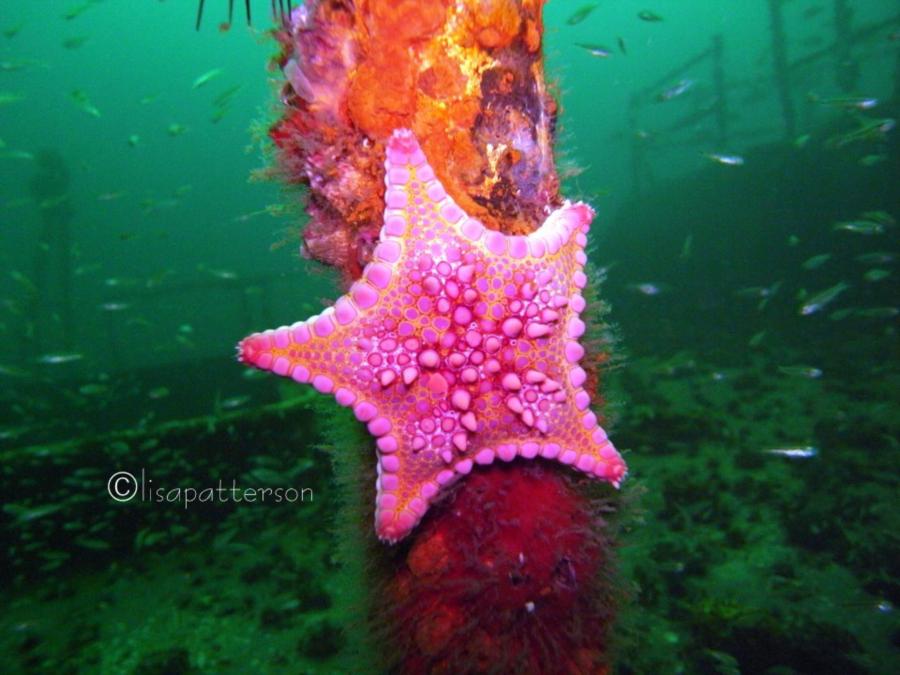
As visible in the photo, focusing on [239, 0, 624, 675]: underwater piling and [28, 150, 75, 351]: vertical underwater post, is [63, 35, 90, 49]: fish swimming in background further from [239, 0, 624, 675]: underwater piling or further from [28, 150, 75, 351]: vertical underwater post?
[239, 0, 624, 675]: underwater piling

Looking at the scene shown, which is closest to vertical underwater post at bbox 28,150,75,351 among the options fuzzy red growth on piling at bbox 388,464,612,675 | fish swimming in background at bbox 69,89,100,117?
fish swimming in background at bbox 69,89,100,117

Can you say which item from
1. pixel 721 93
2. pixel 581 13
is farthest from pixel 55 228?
pixel 721 93

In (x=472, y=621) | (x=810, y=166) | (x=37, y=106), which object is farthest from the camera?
(x=37, y=106)

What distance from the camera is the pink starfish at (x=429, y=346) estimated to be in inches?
84.4

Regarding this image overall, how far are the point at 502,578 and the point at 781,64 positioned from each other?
2804 centimetres

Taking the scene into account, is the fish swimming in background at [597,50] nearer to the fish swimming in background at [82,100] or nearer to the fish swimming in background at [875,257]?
the fish swimming in background at [875,257]

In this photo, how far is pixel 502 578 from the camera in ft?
8.06

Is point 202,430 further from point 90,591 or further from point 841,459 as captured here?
point 841,459

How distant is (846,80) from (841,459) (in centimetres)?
1938

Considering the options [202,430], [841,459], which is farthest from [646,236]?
[202,430]

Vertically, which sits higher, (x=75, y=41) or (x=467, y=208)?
(x=75, y=41)

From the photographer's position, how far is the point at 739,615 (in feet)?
22.8

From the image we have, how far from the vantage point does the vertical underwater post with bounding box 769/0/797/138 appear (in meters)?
22.4

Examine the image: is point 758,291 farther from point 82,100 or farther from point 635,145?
point 635,145
